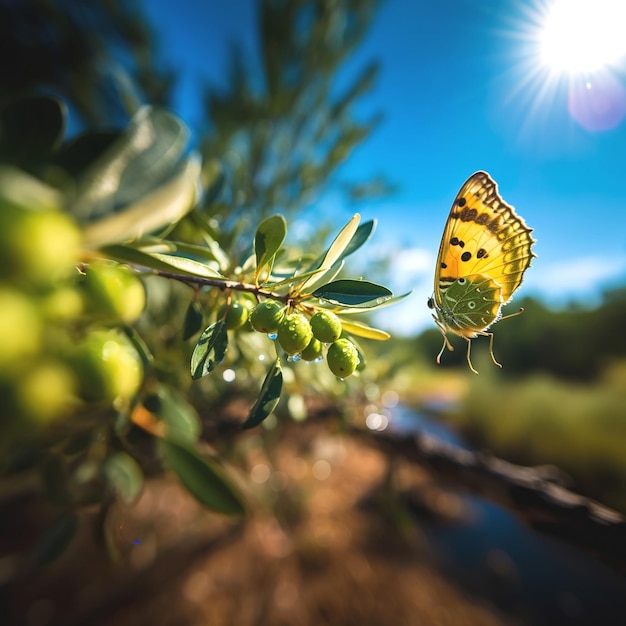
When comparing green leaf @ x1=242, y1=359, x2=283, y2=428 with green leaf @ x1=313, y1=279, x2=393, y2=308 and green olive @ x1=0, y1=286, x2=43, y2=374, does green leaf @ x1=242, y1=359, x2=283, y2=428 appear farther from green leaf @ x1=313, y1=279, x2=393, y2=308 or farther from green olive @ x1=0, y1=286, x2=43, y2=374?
green olive @ x1=0, y1=286, x2=43, y2=374

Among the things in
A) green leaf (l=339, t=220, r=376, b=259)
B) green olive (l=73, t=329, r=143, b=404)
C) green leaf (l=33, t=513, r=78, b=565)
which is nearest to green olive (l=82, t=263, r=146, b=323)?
green olive (l=73, t=329, r=143, b=404)

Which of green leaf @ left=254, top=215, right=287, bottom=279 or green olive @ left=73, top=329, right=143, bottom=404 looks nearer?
green olive @ left=73, top=329, right=143, bottom=404

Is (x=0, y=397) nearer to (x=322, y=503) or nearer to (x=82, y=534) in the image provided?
(x=82, y=534)

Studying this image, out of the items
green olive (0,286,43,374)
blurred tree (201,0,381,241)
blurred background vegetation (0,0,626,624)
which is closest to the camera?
green olive (0,286,43,374)

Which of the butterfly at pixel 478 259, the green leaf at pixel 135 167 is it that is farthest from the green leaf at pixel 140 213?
the butterfly at pixel 478 259

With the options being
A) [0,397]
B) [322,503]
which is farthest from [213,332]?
[322,503]

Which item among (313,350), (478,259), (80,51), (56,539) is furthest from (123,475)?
(80,51)

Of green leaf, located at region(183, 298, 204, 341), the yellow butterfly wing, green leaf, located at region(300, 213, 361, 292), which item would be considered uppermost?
the yellow butterfly wing
